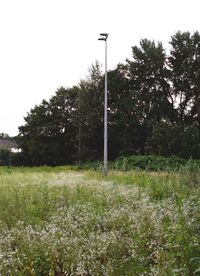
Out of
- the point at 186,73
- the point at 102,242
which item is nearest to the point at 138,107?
the point at 186,73

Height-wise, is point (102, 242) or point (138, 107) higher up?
point (138, 107)

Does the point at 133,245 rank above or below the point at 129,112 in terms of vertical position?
below

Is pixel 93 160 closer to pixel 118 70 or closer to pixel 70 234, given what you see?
pixel 118 70

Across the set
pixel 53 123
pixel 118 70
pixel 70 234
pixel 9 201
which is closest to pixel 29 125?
pixel 53 123

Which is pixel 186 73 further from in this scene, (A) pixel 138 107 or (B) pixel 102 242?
(B) pixel 102 242

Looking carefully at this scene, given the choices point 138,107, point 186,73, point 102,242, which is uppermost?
point 186,73

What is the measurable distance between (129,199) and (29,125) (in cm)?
5071

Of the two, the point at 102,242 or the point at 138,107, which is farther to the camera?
the point at 138,107

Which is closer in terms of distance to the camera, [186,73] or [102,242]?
[102,242]

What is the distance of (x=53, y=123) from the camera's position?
60500mm

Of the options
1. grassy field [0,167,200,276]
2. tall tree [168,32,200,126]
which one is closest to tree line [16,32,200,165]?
tall tree [168,32,200,126]

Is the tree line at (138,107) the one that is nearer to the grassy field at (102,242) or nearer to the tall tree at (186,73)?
the tall tree at (186,73)

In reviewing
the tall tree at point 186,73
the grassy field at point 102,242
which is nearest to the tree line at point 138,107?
the tall tree at point 186,73

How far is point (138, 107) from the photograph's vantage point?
169ft
